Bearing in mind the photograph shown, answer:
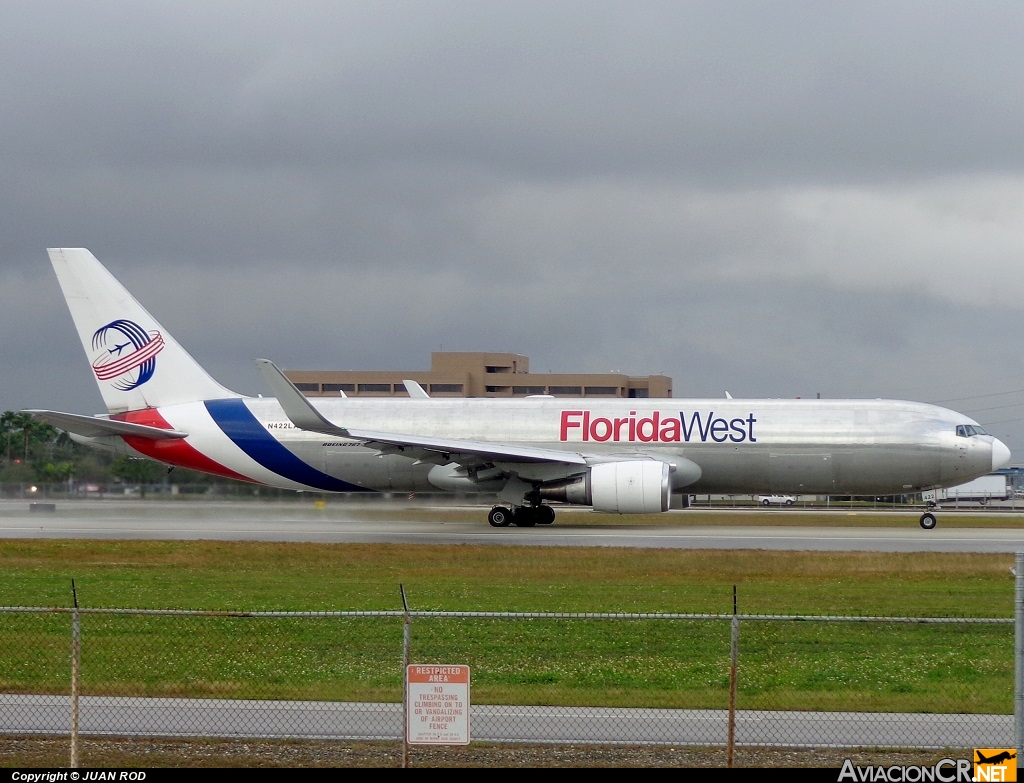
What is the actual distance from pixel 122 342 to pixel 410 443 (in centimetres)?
1213

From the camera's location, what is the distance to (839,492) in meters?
38.2

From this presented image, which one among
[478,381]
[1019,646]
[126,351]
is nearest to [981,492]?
[478,381]

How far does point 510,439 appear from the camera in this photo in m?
38.9

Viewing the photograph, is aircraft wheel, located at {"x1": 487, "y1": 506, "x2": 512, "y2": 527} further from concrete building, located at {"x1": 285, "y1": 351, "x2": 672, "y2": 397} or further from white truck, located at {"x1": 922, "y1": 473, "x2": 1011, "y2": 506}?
concrete building, located at {"x1": 285, "y1": 351, "x2": 672, "y2": 397}

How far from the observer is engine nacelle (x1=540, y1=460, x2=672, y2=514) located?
34.5m

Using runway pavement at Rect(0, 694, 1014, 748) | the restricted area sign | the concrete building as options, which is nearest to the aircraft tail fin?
runway pavement at Rect(0, 694, 1014, 748)

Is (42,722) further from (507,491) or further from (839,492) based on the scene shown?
(839,492)

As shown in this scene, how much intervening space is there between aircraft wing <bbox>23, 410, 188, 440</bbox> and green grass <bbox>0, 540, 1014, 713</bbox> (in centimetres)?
1115

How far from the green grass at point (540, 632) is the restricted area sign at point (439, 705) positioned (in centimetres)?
335

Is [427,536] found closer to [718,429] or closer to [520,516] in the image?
[520,516]

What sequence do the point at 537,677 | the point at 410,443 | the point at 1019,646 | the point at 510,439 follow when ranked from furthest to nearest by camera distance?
the point at 510,439 < the point at 410,443 < the point at 537,677 < the point at 1019,646

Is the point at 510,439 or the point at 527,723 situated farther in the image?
the point at 510,439

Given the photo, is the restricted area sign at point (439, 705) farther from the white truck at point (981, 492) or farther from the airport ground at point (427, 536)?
the white truck at point (981, 492)

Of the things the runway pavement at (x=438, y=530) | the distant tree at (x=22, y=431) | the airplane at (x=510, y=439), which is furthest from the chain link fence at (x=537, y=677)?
the distant tree at (x=22, y=431)
